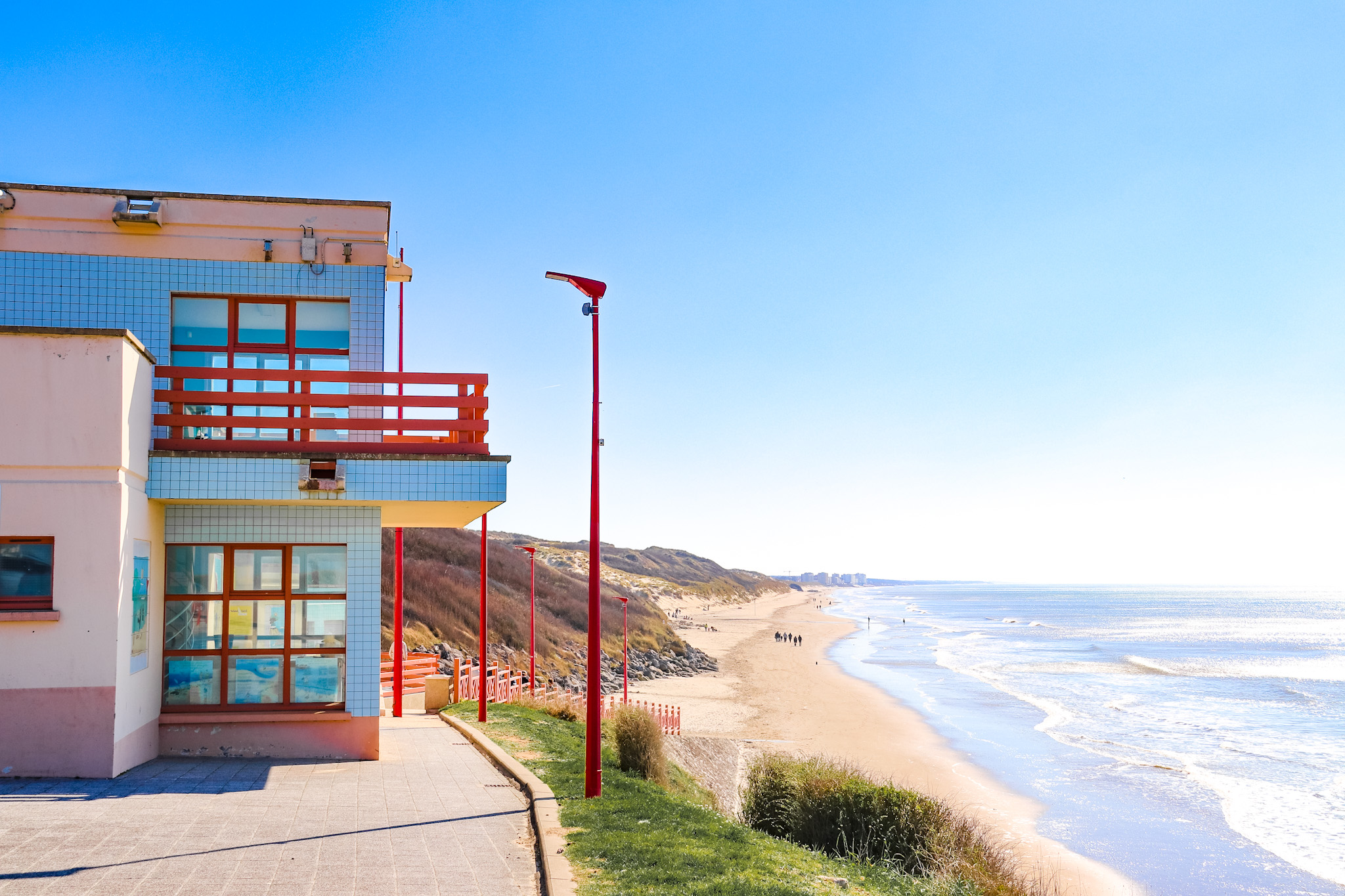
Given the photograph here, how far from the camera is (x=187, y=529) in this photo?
39.5 ft

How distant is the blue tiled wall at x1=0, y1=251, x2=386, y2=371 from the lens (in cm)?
1248

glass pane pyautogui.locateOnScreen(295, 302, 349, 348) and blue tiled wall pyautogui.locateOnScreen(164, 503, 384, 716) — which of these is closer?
blue tiled wall pyautogui.locateOnScreen(164, 503, 384, 716)

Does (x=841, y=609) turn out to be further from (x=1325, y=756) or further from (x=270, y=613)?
(x=270, y=613)

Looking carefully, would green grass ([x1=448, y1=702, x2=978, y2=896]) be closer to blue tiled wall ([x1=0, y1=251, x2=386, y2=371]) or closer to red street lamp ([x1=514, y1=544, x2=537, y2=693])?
blue tiled wall ([x1=0, y1=251, x2=386, y2=371])

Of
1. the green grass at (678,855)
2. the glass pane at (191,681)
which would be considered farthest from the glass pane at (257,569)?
the green grass at (678,855)

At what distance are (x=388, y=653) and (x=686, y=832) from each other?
23.4 metres

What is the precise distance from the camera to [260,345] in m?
13.1

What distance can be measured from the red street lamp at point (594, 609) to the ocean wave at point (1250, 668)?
48378 millimetres

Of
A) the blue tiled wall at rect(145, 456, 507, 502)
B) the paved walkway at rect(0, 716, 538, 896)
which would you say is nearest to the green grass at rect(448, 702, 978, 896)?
the paved walkway at rect(0, 716, 538, 896)

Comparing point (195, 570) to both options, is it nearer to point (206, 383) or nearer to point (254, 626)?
point (254, 626)

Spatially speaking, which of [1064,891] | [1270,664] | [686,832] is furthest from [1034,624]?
[686,832]

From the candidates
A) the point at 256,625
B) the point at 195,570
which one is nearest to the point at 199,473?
the point at 195,570

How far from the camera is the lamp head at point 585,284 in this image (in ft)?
36.5

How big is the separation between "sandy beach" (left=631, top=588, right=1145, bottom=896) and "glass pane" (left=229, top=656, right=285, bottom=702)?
35.9 feet
